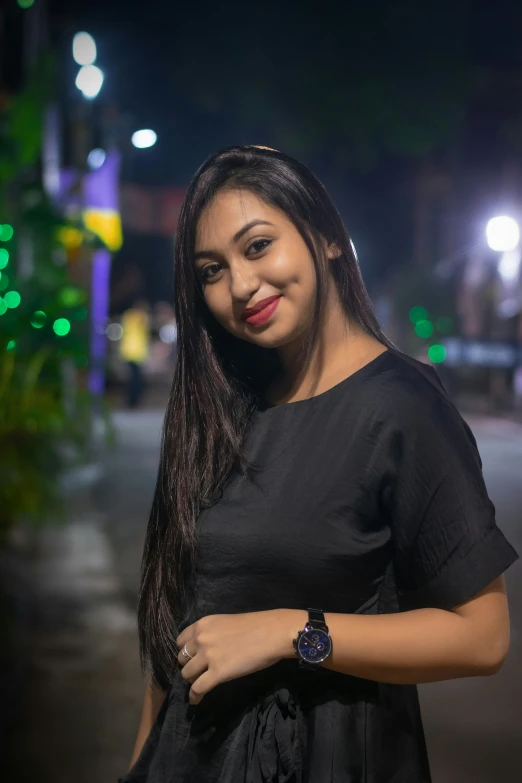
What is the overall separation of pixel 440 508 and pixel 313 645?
0.89 feet

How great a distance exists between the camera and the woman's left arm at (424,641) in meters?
1.41

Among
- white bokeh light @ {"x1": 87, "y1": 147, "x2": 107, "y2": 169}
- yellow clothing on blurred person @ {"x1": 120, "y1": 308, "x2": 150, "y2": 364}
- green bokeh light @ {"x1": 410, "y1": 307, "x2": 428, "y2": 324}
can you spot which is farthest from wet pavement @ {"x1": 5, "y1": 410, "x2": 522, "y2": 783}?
green bokeh light @ {"x1": 410, "y1": 307, "x2": 428, "y2": 324}

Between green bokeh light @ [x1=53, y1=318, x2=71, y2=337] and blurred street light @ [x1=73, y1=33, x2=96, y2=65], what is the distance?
3.35 meters

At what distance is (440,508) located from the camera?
142cm

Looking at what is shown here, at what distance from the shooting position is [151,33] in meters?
19.6

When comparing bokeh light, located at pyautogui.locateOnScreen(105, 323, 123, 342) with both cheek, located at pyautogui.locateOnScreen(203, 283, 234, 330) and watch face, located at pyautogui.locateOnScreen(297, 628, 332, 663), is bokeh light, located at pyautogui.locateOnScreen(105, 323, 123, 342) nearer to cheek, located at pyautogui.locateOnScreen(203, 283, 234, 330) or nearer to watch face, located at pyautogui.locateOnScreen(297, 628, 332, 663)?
cheek, located at pyautogui.locateOnScreen(203, 283, 234, 330)

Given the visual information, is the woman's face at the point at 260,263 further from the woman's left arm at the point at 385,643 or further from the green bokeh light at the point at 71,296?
the green bokeh light at the point at 71,296

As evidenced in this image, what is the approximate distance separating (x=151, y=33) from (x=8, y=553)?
15.7 m

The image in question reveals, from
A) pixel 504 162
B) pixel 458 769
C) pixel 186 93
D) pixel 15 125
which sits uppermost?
pixel 186 93

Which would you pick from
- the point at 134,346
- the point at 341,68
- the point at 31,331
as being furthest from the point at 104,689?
the point at 341,68

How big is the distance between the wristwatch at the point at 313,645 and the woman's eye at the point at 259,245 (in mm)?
593

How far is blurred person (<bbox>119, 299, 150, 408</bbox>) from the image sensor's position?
18.8 m

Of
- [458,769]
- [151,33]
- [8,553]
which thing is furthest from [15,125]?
[151,33]

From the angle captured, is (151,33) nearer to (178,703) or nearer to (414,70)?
(414,70)
